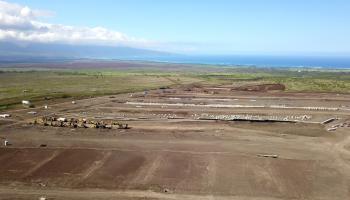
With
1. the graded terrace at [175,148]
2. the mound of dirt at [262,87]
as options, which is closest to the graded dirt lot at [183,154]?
the graded terrace at [175,148]

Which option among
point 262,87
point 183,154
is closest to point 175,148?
point 183,154

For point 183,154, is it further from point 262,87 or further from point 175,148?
point 262,87

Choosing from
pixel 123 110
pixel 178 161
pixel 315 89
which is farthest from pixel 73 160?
pixel 315 89

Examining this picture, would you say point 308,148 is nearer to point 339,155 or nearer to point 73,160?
point 339,155

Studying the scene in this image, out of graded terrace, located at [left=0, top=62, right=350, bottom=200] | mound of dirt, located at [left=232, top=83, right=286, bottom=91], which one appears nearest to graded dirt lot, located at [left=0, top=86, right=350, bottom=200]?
graded terrace, located at [left=0, top=62, right=350, bottom=200]

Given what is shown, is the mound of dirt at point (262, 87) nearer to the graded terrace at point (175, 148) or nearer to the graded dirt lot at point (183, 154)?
the graded terrace at point (175, 148)

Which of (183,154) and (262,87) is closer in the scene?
(183,154)

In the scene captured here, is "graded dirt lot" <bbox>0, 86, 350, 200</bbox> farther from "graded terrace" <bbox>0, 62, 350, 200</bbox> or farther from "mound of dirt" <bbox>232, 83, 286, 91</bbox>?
"mound of dirt" <bbox>232, 83, 286, 91</bbox>

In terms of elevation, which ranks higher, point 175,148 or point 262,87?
point 262,87

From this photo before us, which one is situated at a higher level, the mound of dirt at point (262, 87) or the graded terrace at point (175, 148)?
the mound of dirt at point (262, 87)
